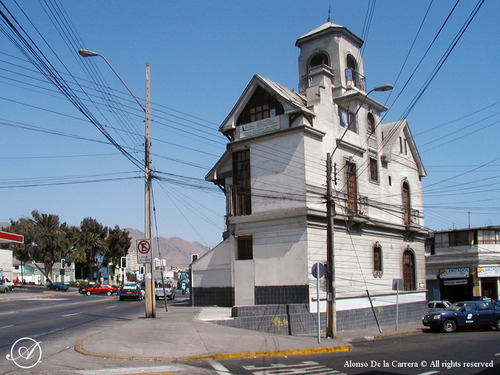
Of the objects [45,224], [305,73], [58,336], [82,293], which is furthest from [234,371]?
[45,224]

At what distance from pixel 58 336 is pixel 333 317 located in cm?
985

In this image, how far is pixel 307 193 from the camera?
76.4 feet

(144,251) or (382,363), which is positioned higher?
(144,251)

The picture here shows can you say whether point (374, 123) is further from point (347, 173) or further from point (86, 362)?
point (86, 362)

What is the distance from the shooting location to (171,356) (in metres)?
12.3

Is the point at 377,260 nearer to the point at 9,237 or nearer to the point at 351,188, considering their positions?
the point at 351,188

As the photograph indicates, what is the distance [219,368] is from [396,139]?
81.1ft

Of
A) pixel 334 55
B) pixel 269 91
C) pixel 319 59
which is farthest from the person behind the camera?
A: pixel 319 59

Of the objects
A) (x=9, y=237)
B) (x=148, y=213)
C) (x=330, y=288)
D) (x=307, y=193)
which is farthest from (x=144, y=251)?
(x=9, y=237)

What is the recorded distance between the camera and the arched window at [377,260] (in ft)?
91.9

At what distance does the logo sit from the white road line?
12.9ft

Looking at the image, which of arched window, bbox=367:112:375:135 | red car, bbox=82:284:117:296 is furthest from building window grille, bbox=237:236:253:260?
red car, bbox=82:284:117:296

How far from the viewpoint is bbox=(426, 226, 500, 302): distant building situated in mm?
44875

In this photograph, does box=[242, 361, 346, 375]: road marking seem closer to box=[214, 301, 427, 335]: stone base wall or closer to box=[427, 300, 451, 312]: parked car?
box=[214, 301, 427, 335]: stone base wall
